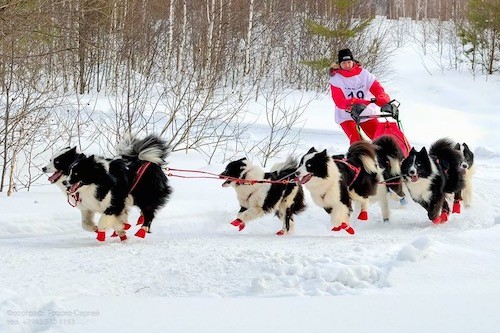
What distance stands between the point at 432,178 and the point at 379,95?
1486mm

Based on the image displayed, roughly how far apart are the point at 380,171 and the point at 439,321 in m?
4.17

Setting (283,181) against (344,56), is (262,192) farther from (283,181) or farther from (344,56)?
(344,56)

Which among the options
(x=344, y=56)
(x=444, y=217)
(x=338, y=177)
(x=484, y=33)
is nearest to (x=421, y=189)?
(x=444, y=217)

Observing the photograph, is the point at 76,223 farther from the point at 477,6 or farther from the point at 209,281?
the point at 477,6

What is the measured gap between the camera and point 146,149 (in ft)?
19.7

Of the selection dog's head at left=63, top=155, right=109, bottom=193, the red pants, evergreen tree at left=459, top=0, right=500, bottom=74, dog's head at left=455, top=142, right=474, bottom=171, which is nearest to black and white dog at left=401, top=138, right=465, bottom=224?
dog's head at left=455, top=142, right=474, bottom=171

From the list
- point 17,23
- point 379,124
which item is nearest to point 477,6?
point 379,124

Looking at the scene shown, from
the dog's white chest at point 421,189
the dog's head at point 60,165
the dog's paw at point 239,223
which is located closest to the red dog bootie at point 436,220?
the dog's white chest at point 421,189

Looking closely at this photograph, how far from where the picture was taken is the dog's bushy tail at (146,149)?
5988 mm

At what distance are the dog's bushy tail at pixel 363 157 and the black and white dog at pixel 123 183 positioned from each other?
1.97 meters

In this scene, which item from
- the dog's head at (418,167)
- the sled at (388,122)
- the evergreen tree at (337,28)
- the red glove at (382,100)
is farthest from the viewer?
the evergreen tree at (337,28)

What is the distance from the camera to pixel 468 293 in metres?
3.25

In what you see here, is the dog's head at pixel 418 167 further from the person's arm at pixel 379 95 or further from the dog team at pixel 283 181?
the person's arm at pixel 379 95

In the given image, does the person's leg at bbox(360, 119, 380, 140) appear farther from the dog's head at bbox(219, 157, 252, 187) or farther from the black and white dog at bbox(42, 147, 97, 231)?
the black and white dog at bbox(42, 147, 97, 231)
